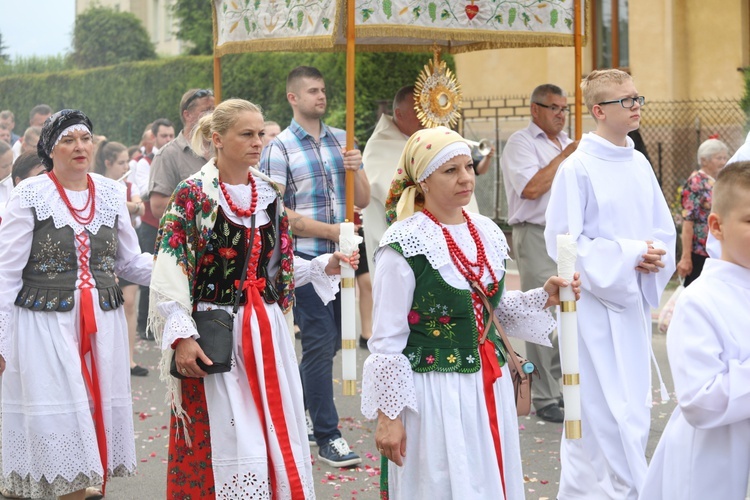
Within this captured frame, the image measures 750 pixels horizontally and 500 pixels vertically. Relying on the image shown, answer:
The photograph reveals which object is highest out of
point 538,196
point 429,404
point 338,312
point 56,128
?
point 56,128

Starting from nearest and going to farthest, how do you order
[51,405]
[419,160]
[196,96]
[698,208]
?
[419,160]
[51,405]
[196,96]
[698,208]

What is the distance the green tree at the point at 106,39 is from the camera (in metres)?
40.6

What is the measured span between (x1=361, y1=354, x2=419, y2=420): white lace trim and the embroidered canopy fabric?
3052 mm

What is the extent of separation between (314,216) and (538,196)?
1.69 metres

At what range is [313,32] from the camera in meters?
7.10

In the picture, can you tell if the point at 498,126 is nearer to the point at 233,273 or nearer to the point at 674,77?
the point at 674,77

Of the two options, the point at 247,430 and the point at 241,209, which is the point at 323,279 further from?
the point at 247,430

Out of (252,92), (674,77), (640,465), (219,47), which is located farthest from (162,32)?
(640,465)

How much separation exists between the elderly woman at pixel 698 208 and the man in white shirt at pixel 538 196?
2950 mm

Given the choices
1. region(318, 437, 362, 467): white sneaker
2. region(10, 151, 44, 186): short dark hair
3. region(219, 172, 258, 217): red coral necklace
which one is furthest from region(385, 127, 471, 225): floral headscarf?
region(10, 151, 44, 186): short dark hair

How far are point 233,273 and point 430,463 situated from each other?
4.07 ft

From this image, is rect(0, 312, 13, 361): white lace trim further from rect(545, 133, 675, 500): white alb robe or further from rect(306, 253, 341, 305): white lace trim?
rect(545, 133, 675, 500): white alb robe

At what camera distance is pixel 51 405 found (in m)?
5.68

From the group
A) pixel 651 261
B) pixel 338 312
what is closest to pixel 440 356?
pixel 651 261
